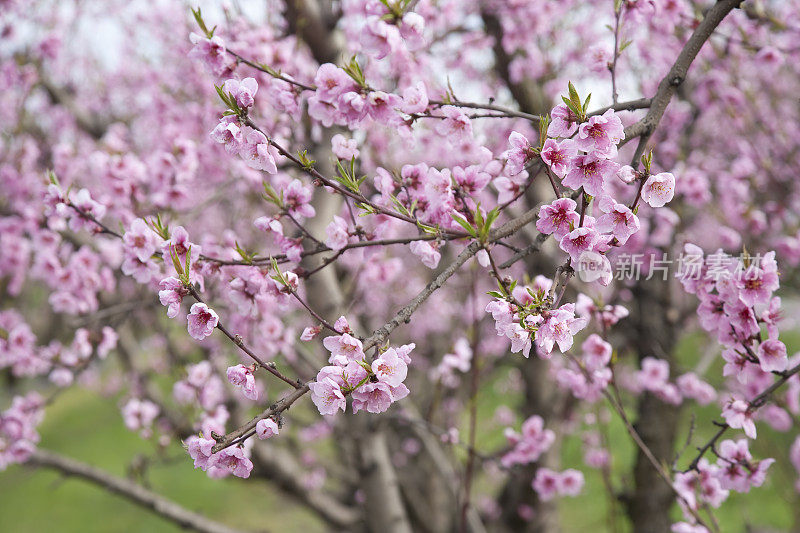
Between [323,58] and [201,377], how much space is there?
2245 mm

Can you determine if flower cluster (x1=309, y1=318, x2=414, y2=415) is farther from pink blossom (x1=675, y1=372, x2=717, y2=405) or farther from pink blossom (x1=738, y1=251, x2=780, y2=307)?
pink blossom (x1=675, y1=372, x2=717, y2=405)

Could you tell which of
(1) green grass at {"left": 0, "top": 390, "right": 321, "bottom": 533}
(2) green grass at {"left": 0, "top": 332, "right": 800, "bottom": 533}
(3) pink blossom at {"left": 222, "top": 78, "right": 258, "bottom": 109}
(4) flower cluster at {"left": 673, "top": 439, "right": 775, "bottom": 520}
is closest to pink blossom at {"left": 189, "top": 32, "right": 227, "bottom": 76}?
(3) pink blossom at {"left": 222, "top": 78, "right": 258, "bottom": 109}

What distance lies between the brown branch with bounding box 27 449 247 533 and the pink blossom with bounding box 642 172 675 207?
11.2 ft

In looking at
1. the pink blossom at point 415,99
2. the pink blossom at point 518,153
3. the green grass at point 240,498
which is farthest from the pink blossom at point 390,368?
the green grass at point 240,498

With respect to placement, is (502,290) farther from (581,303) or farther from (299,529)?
(299,529)

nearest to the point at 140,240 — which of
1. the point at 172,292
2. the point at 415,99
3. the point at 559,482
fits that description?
the point at 172,292

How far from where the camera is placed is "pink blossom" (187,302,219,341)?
1450mm

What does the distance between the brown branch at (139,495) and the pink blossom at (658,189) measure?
342 centimetres

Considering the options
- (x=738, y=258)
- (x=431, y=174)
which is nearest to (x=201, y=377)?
(x=431, y=174)

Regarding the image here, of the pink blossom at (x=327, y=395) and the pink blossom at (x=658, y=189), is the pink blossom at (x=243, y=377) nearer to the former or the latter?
the pink blossom at (x=327, y=395)

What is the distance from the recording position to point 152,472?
11.1 meters

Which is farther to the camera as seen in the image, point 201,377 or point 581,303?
point 201,377

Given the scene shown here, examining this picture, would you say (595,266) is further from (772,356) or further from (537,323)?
(772,356)

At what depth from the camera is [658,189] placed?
1436mm
